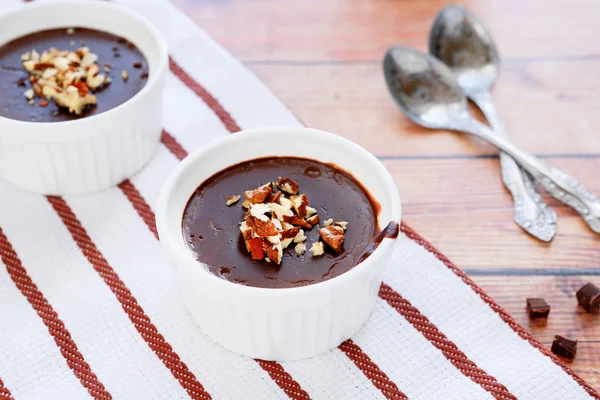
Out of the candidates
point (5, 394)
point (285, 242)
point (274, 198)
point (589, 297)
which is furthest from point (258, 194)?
point (589, 297)

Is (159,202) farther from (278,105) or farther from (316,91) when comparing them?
(316,91)

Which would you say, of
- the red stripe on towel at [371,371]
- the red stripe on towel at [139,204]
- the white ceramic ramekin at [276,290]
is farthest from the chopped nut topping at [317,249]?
the red stripe on towel at [139,204]

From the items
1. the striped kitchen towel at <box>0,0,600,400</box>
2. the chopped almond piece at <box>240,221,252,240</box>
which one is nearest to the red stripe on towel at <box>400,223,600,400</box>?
the striped kitchen towel at <box>0,0,600,400</box>

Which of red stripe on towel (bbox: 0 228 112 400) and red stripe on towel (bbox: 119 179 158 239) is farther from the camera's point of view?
red stripe on towel (bbox: 119 179 158 239)

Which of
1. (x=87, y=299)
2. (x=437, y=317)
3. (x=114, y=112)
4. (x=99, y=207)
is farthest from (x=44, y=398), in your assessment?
(x=437, y=317)

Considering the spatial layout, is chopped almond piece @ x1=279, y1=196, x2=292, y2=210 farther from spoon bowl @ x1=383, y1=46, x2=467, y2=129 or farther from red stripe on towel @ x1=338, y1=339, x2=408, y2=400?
spoon bowl @ x1=383, y1=46, x2=467, y2=129

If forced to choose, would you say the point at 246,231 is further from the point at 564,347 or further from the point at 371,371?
the point at 564,347

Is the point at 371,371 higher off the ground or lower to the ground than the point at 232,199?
lower
